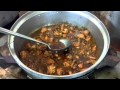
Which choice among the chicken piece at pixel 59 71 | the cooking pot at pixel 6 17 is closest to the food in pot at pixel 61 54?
the chicken piece at pixel 59 71

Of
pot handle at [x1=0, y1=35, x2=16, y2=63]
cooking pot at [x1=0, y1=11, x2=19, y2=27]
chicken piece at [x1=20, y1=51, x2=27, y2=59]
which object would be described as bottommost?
pot handle at [x1=0, y1=35, x2=16, y2=63]

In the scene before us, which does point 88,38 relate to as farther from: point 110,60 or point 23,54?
point 23,54

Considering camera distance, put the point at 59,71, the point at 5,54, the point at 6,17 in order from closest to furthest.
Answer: the point at 59,71 < the point at 5,54 < the point at 6,17

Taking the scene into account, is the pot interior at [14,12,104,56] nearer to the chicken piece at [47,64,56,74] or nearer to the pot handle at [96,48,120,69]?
the pot handle at [96,48,120,69]

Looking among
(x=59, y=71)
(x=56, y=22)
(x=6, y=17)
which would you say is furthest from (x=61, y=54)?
(x=6, y=17)

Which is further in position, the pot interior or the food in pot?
the pot interior

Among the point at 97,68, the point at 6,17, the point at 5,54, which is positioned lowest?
the point at 5,54

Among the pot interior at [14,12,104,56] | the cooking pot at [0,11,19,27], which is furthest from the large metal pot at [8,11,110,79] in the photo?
the cooking pot at [0,11,19,27]

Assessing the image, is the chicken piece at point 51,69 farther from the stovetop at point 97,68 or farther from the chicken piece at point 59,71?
the stovetop at point 97,68

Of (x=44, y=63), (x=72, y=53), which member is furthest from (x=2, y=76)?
(x=72, y=53)
